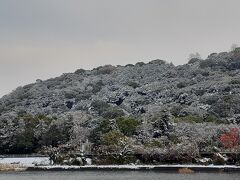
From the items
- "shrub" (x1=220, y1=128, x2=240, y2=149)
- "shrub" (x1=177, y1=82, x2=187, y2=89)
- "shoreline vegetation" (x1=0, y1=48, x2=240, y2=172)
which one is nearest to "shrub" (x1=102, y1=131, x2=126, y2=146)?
"shoreline vegetation" (x1=0, y1=48, x2=240, y2=172)

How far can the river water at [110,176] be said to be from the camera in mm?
55516

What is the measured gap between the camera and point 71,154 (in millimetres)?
77062

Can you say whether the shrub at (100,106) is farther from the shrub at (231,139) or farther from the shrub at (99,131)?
the shrub at (231,139)

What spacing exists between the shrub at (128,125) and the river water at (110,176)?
77.9 ft

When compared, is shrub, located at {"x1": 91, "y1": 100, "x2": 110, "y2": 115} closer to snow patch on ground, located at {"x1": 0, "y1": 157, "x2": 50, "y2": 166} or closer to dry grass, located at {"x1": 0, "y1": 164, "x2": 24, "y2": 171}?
snow patch on ground, located at {"x1": 0, "y1": 157, "x2": 50, "y2": 166}

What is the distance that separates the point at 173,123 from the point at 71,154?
16860mm

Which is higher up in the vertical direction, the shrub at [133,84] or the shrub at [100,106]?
the shrub at [133,84]

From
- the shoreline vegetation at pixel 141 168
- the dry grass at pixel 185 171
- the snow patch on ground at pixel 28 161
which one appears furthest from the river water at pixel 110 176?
the snow patch on ground at pixel 28 161

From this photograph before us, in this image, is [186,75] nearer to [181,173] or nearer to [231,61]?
[231,61]

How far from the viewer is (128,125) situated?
294 feet

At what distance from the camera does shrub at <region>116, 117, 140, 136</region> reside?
88.6 metres

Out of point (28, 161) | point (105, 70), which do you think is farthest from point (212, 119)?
point (105, 70)

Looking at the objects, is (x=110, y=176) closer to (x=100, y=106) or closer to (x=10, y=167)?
(x=10, y=167)

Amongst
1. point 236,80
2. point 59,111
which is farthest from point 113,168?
point 59,111
